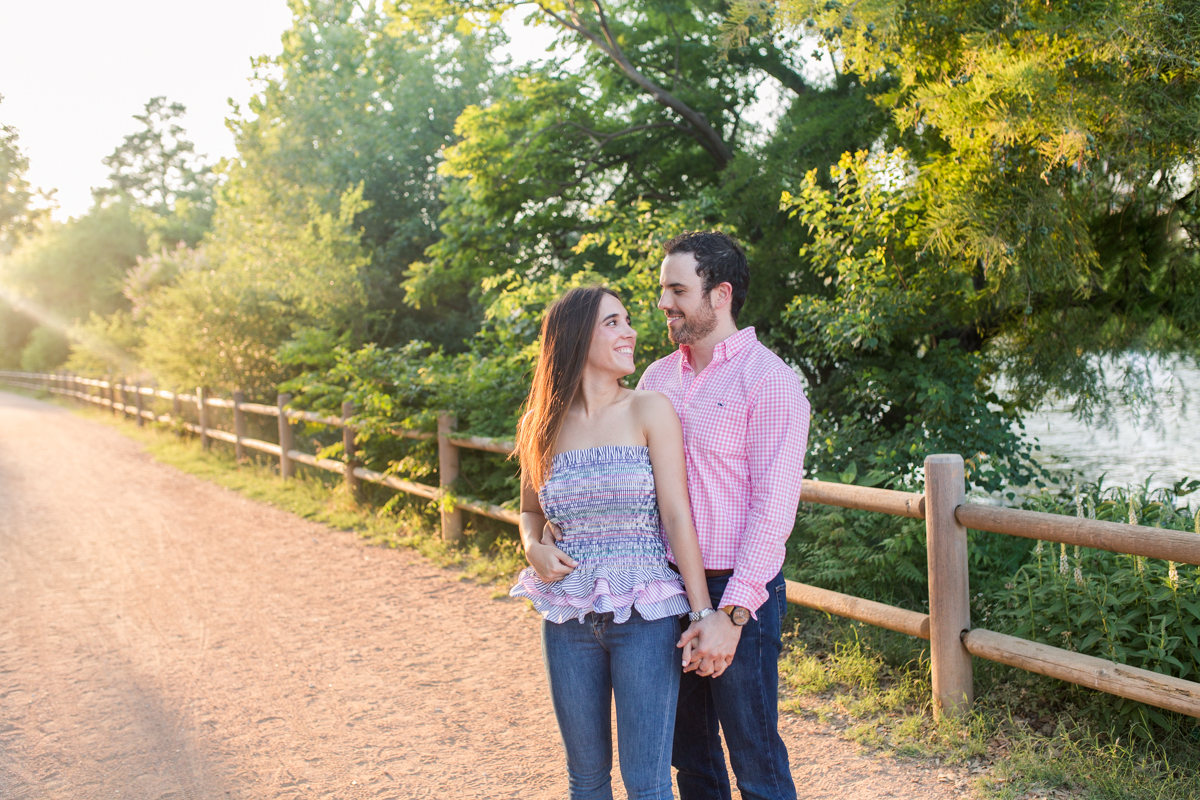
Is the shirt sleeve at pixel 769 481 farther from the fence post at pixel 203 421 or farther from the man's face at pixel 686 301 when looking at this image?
the fence post at pixel 203 421

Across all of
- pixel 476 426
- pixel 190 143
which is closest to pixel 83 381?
pixel 476 426

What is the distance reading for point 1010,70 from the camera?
4.04 m

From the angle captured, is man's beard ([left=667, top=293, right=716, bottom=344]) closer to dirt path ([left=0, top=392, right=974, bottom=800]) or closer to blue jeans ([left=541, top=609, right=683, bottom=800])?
blue jeans ([left=541, top=609, right=683, bottom=800])

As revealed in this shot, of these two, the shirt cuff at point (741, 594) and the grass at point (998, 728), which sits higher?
the shirt cuff at point (741, 594)

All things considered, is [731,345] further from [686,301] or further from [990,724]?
[990,724]

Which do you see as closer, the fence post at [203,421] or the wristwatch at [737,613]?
the wristwatch at [737,613]

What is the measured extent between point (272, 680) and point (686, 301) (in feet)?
10.9

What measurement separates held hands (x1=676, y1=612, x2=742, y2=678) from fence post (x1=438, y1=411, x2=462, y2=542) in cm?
493

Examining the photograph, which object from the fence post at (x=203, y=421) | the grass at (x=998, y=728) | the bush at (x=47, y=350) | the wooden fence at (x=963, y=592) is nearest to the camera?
the wooden fence at (x=963, y=592)

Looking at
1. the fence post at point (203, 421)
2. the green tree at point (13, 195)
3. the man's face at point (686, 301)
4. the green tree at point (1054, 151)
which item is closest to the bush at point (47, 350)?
the green tree at point (13, 195)

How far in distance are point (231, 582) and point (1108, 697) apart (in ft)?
18.1

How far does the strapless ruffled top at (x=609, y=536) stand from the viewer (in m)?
1.96

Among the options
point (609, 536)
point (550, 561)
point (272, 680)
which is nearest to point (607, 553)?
point (609, 536)

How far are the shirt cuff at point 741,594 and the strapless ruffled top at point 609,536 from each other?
0.10 metres
